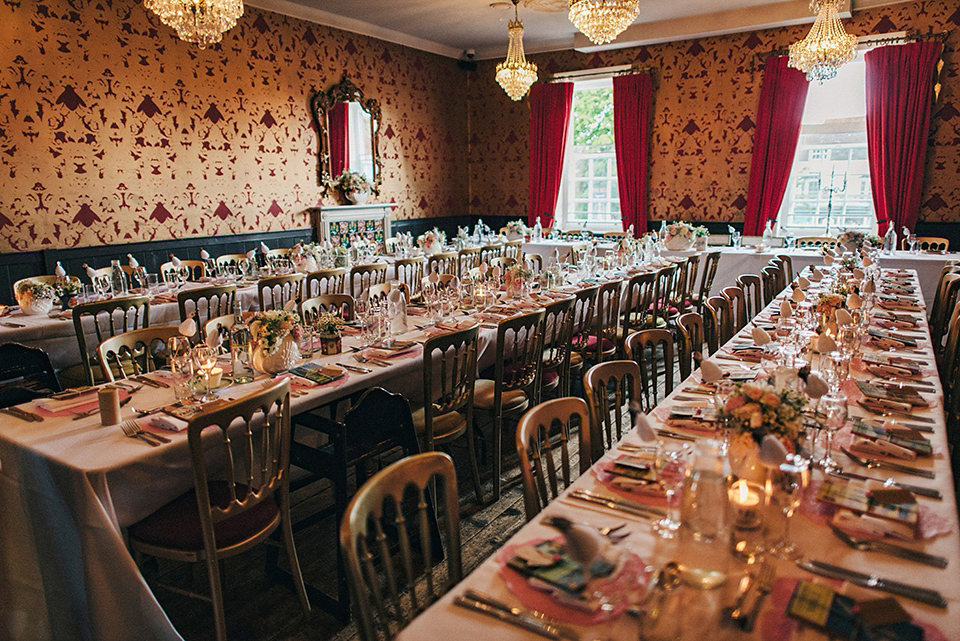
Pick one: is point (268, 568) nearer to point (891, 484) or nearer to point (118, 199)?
point (891, 484)

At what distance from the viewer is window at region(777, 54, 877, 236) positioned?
319 inches

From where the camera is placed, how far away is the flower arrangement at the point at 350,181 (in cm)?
851

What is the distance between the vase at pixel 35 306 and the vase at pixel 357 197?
4.61 metres

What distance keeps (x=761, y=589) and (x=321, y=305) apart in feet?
11.1

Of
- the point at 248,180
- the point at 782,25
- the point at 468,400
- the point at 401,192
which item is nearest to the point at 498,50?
the point at 401,192

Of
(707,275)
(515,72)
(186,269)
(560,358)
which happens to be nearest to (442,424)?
(560,358)

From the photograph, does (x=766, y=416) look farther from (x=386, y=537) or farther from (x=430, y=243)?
(x=430, y=243)

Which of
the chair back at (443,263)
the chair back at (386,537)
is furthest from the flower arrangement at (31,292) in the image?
the chair back at (386,537)

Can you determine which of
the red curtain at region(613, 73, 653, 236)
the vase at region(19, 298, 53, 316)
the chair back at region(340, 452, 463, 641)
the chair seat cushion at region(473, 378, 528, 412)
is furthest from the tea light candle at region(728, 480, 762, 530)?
the red curtain at region(613, 73, 653, 236)

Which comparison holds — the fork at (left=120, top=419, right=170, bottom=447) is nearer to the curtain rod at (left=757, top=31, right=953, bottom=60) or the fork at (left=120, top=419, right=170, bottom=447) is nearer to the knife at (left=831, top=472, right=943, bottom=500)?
the knife at (left=831, top=472, right=943, bottom=500)

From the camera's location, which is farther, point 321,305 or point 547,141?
point 547,141

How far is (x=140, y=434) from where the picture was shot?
2.21 metres

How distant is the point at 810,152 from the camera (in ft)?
27.9

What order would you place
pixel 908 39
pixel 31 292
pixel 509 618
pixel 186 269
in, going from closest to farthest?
pixel 509 618
pixel 31 292
pixel 186 269
pixel 908 39
